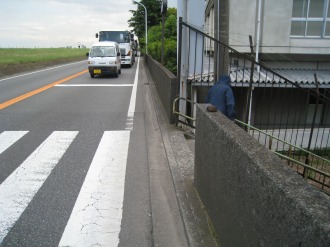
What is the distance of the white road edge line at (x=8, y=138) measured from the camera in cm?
612

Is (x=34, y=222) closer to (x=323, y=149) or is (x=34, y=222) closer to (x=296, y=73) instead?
(x=323, y=149)

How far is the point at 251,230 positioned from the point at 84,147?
4.57m

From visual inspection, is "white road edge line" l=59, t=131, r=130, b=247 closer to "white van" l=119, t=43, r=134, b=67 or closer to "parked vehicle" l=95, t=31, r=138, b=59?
"white van" l=119, t=43, r=134, b=67

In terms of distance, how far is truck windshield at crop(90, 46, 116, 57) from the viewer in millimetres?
19672

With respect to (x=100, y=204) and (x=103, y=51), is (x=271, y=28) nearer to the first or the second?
(x=103, y=51)

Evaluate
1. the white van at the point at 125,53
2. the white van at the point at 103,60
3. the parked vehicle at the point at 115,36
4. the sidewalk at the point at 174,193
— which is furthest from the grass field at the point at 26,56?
the sidewalk at the point at 174,193

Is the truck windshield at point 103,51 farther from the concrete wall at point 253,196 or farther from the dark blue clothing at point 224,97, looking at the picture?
the concrete wall at point 253,196

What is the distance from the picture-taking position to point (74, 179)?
4.63m

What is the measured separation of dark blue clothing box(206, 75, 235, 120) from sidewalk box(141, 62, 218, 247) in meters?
0.98

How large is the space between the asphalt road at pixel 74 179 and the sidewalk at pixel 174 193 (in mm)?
131

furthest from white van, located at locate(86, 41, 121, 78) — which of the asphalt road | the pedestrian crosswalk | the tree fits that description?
the tree

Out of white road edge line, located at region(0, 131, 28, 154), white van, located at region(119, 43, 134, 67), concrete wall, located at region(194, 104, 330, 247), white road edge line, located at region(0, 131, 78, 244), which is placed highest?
white van, located at region(119, 43, 134, 67)

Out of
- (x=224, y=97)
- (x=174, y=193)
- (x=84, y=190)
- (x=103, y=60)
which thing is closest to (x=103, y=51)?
(x=103, y=60)

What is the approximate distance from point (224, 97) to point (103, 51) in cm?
1575
